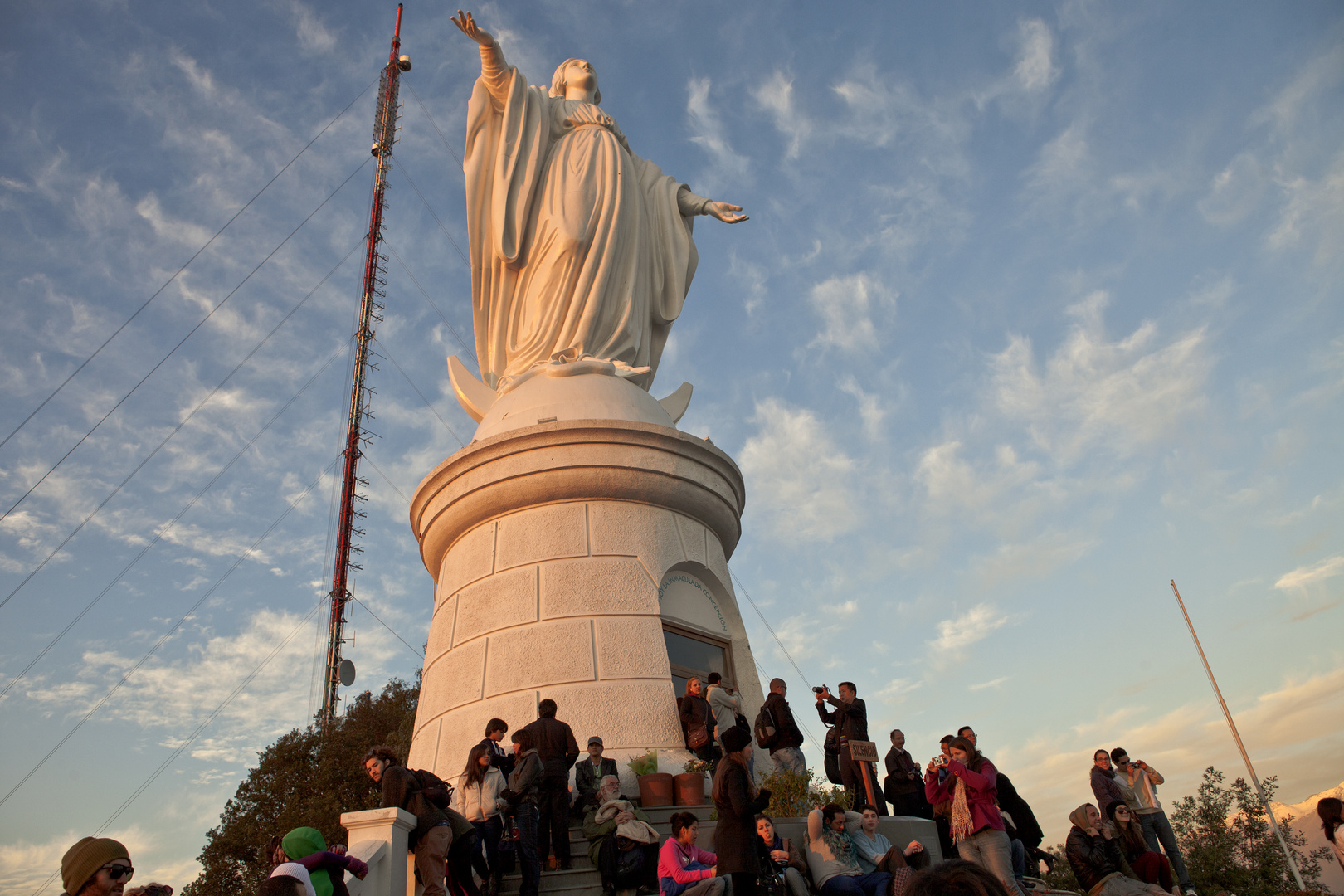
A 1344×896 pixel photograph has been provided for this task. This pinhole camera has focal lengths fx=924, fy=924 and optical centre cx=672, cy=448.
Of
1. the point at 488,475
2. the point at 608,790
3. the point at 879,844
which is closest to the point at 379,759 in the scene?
the point at 608,790

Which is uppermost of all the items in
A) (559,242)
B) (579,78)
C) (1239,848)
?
(579,78)

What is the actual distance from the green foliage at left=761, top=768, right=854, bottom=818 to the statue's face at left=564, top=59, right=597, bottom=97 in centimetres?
1182

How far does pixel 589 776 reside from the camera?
7.73 meters

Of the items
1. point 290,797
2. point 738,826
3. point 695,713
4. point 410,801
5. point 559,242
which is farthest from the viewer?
point 290,797

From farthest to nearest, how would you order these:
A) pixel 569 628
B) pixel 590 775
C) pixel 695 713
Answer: pixel 569 628
pixel 695 713
pixel 590 775

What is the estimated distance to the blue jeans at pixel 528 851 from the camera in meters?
6.37

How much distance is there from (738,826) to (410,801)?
7.23ft

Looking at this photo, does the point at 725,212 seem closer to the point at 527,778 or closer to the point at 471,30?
the point at 471,30

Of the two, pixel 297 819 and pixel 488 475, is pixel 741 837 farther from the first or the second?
pixel 297 819

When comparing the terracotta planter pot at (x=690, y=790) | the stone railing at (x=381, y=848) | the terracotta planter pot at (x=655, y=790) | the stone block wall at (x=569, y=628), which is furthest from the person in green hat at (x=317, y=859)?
the stone block wall at (x=569, y=628)

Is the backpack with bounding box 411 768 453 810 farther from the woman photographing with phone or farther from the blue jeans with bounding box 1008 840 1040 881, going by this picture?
the blue jeans with bounding box 1008 840 1040 881

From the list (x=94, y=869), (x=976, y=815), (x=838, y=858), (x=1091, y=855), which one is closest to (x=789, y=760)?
(x=838, y=858)

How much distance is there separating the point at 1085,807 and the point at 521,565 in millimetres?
6176

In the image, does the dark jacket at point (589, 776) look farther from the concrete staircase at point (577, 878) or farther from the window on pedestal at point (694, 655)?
the window on pedestal at point (694, 655)
